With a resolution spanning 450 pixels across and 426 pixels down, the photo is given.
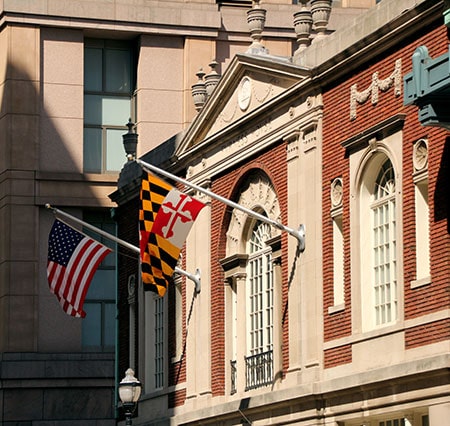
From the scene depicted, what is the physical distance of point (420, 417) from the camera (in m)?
29.8

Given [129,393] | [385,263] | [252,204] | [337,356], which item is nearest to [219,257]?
[252,204]

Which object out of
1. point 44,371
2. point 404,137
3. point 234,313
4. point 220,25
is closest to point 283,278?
point 234,313

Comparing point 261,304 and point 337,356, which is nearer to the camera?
point 337,356

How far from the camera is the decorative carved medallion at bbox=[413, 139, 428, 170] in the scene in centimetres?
2958

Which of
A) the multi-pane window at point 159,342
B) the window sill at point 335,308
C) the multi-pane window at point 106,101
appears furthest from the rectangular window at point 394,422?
the multi-pane window at point 106,101

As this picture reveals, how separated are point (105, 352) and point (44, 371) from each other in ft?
7.97

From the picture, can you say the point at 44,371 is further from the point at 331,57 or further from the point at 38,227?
the point at 331,57

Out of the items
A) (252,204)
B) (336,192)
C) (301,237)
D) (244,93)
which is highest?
(244,93)

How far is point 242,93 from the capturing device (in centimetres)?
3816

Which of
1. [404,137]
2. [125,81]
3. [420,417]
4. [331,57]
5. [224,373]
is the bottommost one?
[420,417]

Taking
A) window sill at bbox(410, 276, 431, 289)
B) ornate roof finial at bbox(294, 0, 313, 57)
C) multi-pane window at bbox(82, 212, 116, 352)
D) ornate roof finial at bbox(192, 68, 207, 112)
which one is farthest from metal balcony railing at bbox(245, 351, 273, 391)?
multi-pane window at bbox(82, 212, 116, 352)

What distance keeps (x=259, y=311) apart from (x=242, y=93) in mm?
4916

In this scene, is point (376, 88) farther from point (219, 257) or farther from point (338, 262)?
point (219, 257)

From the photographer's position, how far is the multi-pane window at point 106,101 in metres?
58.6
